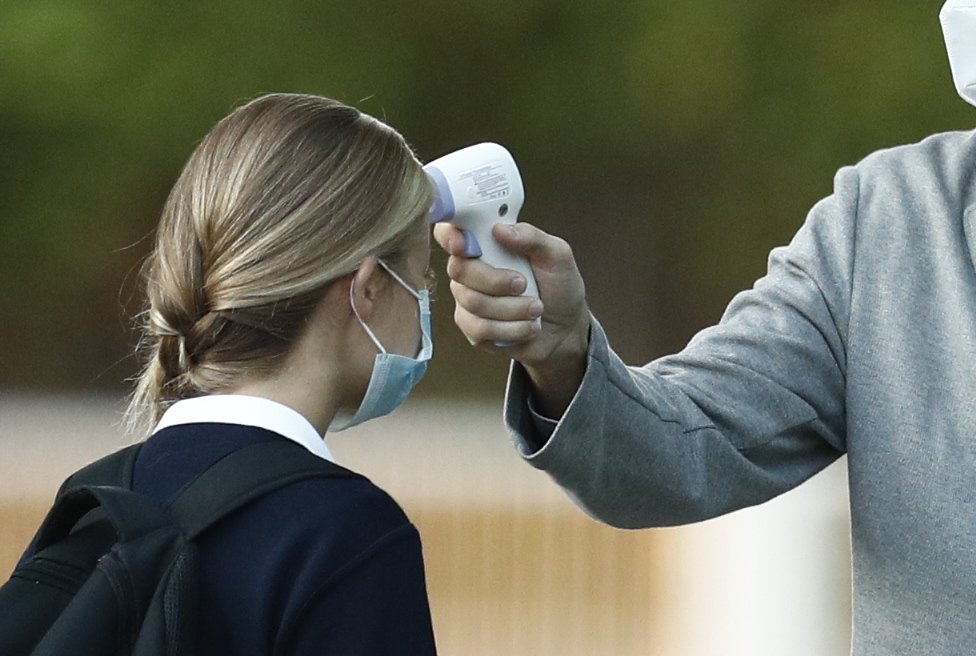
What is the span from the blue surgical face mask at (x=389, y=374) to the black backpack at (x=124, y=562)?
0.24 metres

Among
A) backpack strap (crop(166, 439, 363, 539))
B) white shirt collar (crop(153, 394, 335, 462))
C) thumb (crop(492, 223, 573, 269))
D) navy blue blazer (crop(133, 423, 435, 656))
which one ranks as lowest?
navy blue blazer (crop(133, 423, 435, 656))

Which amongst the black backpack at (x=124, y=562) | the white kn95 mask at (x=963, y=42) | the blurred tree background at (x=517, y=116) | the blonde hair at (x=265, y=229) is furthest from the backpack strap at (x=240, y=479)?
the blurred tree background at (x=517, y=116)

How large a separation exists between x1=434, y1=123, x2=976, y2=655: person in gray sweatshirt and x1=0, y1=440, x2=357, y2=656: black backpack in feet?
0.94

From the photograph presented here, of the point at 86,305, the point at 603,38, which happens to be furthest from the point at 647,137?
the point at 86,305

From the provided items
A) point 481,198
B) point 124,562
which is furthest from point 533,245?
point 124,562

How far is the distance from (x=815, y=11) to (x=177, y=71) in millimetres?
2069

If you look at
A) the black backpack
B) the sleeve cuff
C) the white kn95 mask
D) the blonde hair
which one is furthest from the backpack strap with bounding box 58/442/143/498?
the white kn95 mask

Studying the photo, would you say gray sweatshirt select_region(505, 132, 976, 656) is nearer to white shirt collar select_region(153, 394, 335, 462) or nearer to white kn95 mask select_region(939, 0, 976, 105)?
white kn95 mask select_region(939, 0, 976, 105)

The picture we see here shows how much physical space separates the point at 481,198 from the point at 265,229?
25 centimetres

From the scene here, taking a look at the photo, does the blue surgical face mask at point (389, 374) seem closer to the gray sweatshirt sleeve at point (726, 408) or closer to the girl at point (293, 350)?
the girl at point (293, 350)

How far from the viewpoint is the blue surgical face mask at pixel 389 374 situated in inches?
73.4

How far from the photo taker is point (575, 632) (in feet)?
14.7

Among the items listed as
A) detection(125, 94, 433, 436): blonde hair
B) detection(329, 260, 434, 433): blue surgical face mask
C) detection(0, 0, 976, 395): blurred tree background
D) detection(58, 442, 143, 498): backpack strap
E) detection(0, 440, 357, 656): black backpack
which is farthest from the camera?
detection(0, 0, 976, 395): blurred tree background

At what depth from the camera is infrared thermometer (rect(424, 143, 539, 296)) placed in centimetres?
175
